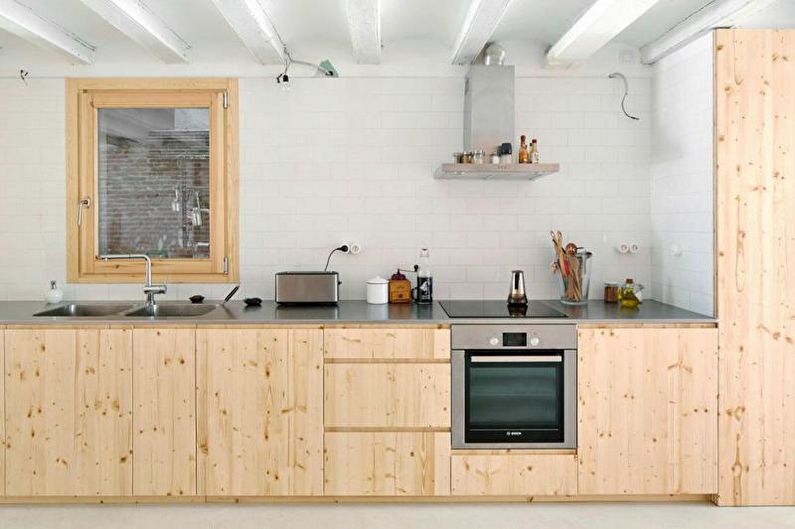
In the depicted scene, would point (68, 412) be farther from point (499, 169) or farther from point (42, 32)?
point (499, 169)

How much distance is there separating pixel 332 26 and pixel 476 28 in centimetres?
89

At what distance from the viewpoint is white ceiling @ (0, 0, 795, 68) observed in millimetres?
3107

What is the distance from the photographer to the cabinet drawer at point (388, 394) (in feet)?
9.71

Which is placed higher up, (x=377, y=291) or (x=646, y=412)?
(x=377, y=291)

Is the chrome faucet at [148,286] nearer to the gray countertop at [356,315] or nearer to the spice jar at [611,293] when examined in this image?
the gray countertop at [356,315]

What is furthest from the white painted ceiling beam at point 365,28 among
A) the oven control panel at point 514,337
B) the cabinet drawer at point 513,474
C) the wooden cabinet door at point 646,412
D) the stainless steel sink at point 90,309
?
the cabinet drawer at point 513,474

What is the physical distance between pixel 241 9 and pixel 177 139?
3.92 ft

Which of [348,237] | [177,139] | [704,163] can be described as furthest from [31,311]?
[704,163]

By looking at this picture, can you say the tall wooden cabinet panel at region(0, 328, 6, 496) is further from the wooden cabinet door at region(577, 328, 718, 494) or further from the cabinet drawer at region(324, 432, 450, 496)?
the wooden cabinet door at region(577, 328, 718, 494)

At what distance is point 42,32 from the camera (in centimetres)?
313

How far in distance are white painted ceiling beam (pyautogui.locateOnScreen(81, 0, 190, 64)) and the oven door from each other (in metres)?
2.32

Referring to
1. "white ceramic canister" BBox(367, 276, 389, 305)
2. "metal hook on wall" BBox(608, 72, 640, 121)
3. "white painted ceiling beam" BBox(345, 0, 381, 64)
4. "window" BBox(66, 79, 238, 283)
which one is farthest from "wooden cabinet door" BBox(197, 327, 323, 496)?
"metal hook on wall" BBox(608, 72, 640, 121)

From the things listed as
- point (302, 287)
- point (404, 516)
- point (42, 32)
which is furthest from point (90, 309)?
point (404, 516)

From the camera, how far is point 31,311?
3.26 m
